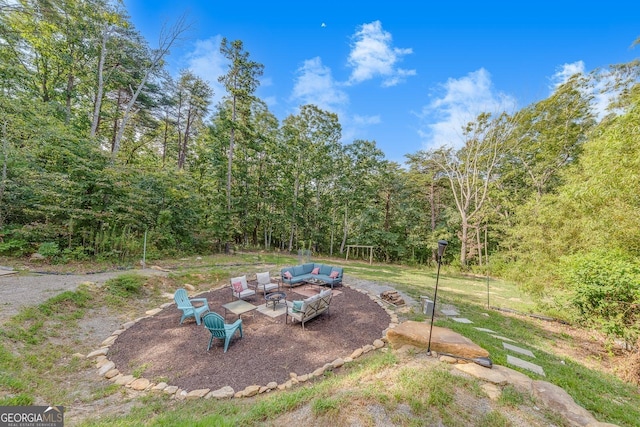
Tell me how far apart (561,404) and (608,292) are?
375 cm

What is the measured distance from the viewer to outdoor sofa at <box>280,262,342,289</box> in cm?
747

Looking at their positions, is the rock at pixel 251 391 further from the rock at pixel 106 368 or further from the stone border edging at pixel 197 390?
the rock at pixel 106 368

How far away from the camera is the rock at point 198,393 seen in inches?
113

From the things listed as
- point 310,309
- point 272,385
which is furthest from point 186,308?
point 272,385

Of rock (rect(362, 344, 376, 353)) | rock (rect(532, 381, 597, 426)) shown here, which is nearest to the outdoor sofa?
rock (rect(362, 344, 376, 353))

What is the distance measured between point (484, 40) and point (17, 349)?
15616mm

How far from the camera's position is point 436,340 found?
3498 mm

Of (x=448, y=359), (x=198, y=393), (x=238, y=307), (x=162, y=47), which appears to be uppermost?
(x=162, y=47)

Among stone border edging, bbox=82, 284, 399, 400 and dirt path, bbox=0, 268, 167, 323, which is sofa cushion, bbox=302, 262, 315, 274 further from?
dirt path, bbox=0, 268, 167, 323

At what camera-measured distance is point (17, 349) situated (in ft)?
11.2

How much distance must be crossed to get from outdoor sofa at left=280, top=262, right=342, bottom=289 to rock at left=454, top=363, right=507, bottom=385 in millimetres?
4664

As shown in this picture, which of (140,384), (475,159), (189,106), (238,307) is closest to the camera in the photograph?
(140,384)

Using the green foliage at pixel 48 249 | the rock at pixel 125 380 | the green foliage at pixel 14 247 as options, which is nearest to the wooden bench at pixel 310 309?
the rock at pixel 125 380

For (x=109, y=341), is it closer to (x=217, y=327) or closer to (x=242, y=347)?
(x=217, y=327)
